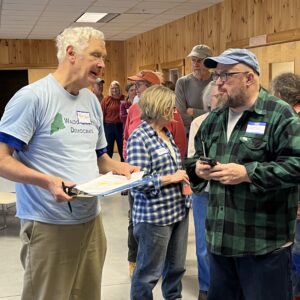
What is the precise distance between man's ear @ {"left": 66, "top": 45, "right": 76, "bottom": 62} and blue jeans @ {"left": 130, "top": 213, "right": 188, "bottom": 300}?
99cm

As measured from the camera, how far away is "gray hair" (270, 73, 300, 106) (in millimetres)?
2521

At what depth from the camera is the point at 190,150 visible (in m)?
2.67

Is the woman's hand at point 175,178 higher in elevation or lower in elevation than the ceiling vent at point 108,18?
lower

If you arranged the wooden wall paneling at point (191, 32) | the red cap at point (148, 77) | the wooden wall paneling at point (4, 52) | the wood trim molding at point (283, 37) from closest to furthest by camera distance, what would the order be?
the red cap at point (148, 77), the wood trim molding at point (283, 37), the wooden wall paneling at point (191, 32), the wooden wall paneling at point (4, 52)

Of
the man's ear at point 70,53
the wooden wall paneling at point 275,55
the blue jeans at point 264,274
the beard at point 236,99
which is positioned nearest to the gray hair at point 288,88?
the beard at point 236,99

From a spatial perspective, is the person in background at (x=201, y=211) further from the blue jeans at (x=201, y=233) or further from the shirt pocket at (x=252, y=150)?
the shirt pocket at (x=252, y=150)

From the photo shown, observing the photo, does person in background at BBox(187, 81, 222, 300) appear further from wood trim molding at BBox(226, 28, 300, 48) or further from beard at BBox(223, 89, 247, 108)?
wood trim molding at BBox(226, 28, 300, 48)

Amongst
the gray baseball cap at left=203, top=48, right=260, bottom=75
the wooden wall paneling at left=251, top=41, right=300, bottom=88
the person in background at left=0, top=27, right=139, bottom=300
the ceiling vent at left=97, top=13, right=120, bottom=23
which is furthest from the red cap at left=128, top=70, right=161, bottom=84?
the ceiling vent at left=97, top=13, right=120, bottom=23

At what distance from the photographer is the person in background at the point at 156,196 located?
2.33 meters

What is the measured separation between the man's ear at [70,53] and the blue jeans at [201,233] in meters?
1.23

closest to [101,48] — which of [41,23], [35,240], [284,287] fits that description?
[35,240]

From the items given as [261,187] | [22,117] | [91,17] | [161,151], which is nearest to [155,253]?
[161,151]

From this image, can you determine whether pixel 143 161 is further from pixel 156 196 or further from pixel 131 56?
pixel 131 56

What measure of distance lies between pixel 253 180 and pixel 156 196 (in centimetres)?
80
